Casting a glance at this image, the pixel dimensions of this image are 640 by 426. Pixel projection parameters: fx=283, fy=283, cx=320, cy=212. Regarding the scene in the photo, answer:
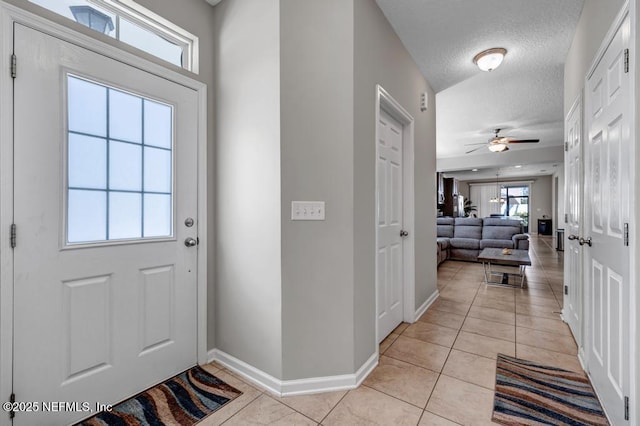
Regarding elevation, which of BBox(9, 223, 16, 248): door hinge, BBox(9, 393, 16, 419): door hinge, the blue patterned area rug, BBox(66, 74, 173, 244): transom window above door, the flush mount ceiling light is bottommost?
the blue patterned area rug

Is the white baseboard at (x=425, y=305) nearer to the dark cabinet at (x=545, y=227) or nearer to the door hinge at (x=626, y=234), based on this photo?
the door hinge at (x=626, y=234)

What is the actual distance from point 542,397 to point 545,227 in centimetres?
1301

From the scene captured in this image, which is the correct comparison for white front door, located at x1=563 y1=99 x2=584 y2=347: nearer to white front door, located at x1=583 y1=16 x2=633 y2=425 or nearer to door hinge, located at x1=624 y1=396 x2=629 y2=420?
white front door, located at x1=583 y1=16 x2=633 y2=425

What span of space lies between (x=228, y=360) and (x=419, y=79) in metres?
3.26

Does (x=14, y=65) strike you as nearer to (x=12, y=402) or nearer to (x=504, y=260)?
(x=12, y=402)

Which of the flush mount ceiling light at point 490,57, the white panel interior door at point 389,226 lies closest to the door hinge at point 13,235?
the white panel interior door at point 389,226

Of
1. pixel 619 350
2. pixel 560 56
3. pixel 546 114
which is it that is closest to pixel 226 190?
pixel 619 350

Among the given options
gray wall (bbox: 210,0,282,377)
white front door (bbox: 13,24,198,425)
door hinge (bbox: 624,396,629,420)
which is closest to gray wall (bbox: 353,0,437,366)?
gray wall (bbox: 210,0,282,377)

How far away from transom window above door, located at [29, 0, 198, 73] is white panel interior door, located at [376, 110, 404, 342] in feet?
5.31

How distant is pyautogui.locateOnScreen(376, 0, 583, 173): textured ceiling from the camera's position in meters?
2.22

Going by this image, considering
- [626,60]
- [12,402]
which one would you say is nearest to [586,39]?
[626,60]

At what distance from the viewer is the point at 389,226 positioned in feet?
8.56

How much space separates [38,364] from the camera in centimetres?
142

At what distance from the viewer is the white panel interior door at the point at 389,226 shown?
2.45 m
